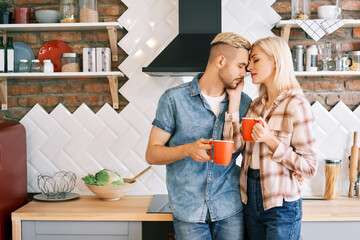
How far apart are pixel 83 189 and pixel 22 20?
1.23 meters

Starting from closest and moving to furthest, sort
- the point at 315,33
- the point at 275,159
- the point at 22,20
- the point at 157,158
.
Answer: the point at 275,159 < the point at 157,158 < the point at 315,33 < the point at 22,20

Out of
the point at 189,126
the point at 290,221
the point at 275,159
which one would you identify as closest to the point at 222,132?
the point at 189,126

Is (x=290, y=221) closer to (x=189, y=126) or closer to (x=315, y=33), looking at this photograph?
(x=189, y=126)

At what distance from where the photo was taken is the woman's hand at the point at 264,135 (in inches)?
65.6

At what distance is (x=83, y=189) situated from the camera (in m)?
2.94

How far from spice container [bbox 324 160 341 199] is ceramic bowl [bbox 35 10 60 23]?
2076mm

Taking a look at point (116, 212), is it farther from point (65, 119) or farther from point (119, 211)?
point (65, 119)

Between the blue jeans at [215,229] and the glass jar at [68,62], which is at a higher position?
the glass jar at [68,62]

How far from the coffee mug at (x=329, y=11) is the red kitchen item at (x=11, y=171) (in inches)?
83.1

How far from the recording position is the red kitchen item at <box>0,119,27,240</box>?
8.16ft

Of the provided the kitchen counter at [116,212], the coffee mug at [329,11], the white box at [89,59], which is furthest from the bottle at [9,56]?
the coffee mug at [329,11]

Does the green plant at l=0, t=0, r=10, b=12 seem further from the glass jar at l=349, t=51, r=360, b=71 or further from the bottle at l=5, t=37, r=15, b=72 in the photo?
the glass jar at l=349, t=51, r=360, b=71

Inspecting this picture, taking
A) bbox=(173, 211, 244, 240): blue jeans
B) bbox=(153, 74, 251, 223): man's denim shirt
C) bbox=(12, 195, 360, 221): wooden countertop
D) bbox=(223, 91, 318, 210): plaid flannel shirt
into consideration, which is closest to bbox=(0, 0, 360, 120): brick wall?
bbox=(12, 195, 360, 221): wooden countertop

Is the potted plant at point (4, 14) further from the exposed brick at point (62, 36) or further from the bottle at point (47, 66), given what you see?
the bottle at point (47, 66)
